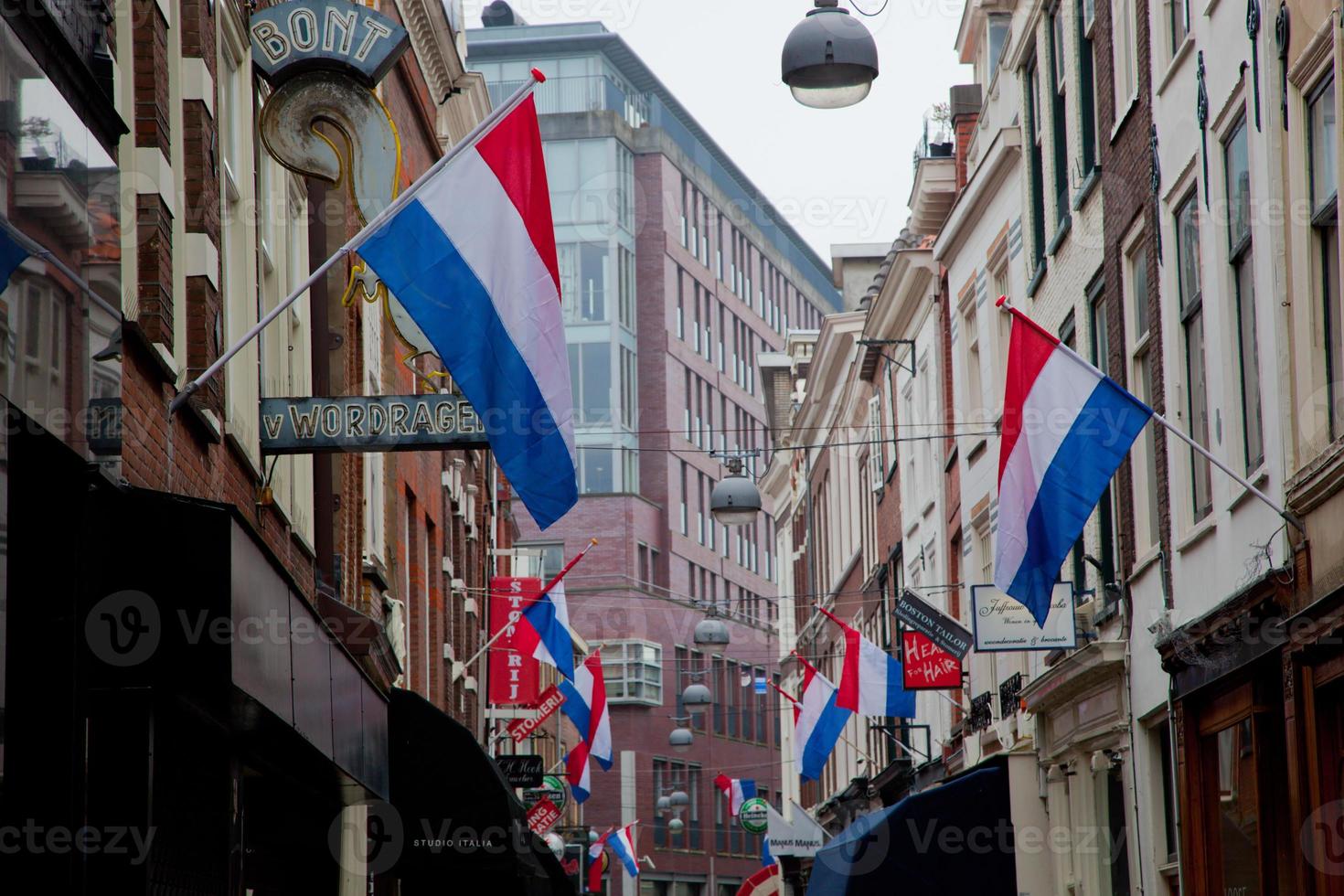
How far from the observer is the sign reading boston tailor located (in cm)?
1170

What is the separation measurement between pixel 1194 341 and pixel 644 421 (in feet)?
220

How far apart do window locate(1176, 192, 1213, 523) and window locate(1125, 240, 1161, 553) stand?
1.18 metres

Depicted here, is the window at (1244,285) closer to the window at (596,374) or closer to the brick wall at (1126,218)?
the brick wall at (1126,218)

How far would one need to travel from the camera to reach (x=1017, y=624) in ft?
61.5

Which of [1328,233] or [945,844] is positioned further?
[945,844]

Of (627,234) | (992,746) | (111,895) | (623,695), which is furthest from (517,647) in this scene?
(627,234)

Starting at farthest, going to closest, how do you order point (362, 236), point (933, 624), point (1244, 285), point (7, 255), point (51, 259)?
point (933, 624) < point (1244, 285) < point (362, 236) < point (51, 259) < point (7, 255)

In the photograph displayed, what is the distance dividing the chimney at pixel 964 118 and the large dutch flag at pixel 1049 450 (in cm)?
1472

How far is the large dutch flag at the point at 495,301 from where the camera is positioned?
9.44m

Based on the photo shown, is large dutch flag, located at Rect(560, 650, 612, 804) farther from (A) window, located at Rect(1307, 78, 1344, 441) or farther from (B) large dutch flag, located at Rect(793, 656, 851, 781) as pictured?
(A) window, located at Rect(1307, 78, 1344, 441)

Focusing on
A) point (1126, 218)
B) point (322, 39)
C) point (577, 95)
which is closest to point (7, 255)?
point (322, 39)

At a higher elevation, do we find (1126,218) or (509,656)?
(1126,218)

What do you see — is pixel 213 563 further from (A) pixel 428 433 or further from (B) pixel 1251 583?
(B) pixel 1251 583

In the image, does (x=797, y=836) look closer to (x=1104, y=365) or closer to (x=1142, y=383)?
(x=1104, y=365)
